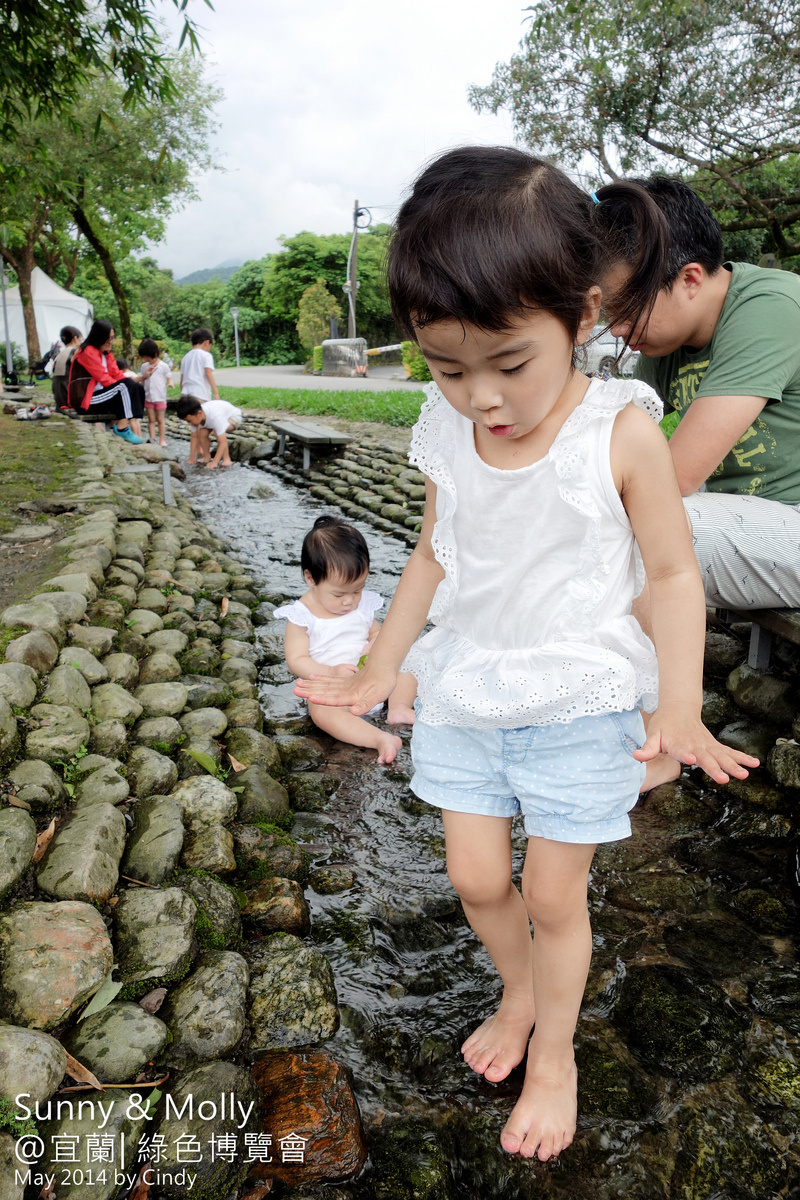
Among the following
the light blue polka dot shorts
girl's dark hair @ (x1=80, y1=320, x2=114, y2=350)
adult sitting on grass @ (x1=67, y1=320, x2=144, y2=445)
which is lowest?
the light blue polka dot shorts

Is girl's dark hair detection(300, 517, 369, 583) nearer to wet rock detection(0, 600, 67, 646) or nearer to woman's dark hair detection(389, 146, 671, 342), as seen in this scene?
wet rock detection(0, 600, 67, 646)

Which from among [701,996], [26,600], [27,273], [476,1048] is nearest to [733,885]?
[701,996]

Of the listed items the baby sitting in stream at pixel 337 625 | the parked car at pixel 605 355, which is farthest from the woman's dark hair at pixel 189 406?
the baby sitting in stream at pixel 337 625

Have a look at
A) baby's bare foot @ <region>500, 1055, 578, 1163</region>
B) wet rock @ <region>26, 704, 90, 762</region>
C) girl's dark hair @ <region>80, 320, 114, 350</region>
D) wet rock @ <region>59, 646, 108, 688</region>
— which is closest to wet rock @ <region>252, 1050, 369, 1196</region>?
baby's bare foot @ <region>500, 1055, 578, 1163</region>

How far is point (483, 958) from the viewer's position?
201 centimetres

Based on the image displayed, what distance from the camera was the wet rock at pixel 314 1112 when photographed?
148 centimetres

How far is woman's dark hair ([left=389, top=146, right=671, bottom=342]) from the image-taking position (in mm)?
1249

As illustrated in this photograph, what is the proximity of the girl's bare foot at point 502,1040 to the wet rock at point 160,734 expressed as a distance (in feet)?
4.39

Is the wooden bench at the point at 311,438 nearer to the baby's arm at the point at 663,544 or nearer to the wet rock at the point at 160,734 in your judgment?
the wet rock at the point at 160,734

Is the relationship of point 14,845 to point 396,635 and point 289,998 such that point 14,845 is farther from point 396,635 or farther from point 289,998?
point 396,635

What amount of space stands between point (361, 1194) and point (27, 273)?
83.2 ft

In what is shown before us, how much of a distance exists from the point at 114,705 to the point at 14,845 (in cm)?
89

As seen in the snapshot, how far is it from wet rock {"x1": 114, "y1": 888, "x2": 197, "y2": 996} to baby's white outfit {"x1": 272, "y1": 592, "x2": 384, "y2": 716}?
5.13ft

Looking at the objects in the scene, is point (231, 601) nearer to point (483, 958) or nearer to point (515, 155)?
point (483, 958)
